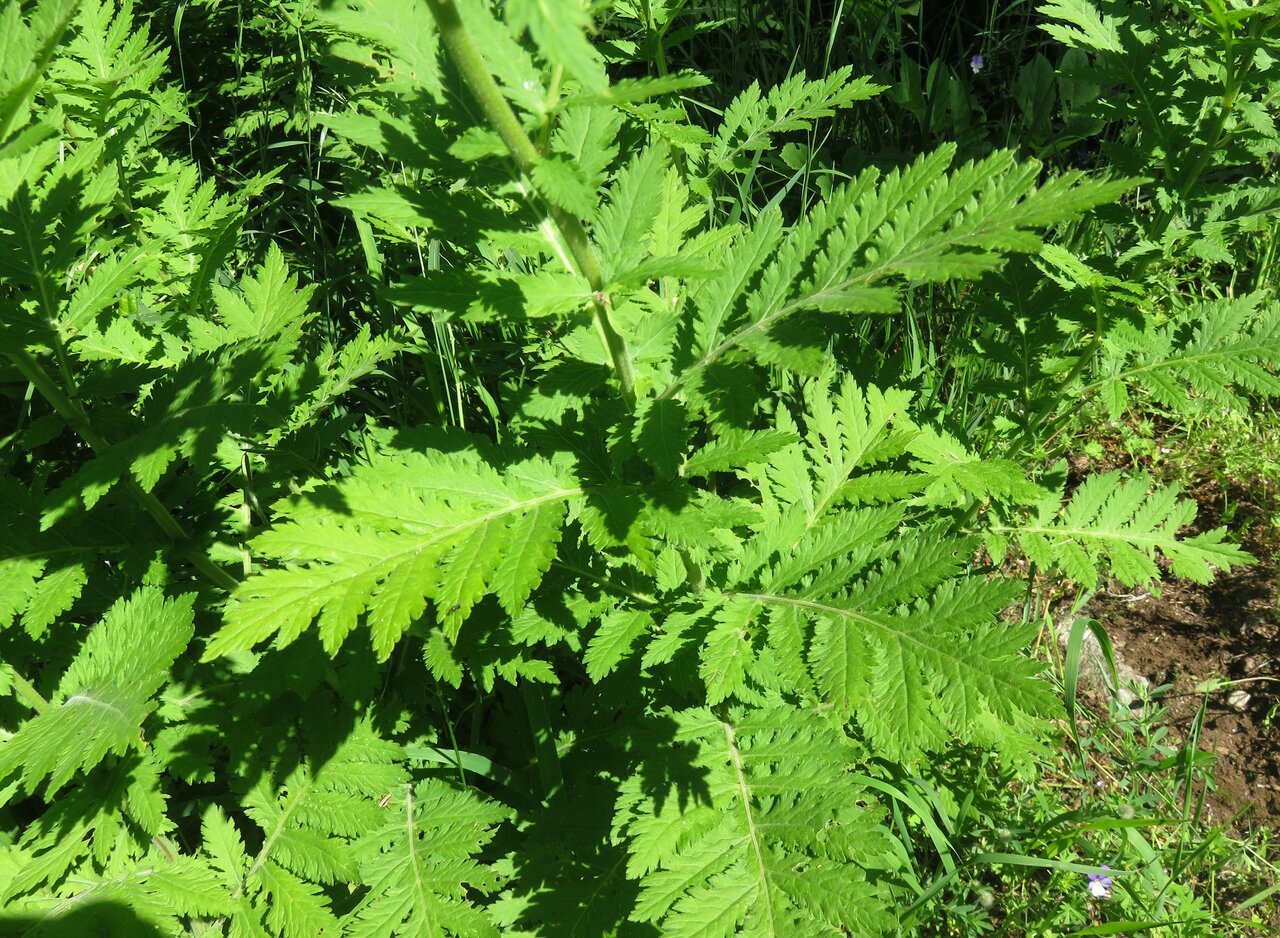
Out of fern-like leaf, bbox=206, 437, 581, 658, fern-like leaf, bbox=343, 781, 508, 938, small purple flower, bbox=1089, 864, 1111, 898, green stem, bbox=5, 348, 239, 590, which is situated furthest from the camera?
small purple flower, bbox=1089, 864, 1111, 898

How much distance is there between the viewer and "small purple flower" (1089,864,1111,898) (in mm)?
2428

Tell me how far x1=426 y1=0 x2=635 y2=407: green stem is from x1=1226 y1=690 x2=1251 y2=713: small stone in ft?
8.18

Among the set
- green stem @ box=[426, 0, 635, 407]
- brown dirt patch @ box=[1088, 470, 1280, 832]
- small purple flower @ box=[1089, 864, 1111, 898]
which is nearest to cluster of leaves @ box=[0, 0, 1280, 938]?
green stem @ box=[426, 0, 635, 407]

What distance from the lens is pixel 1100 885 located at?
8.07 ft

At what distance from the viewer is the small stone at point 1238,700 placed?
2939 millimetres

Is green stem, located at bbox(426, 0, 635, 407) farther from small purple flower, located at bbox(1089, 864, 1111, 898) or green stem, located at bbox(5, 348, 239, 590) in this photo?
small purple flower, located at bbox(1089, 864, 1111, 898)

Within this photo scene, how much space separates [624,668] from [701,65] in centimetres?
372

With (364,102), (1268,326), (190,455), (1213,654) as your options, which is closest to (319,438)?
(190,455)

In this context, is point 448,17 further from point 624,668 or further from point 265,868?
point 265,868

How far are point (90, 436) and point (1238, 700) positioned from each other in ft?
11.2

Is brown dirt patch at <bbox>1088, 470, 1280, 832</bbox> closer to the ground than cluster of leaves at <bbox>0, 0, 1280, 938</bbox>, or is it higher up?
closer to the ground

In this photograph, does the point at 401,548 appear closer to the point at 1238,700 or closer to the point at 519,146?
the point at 519,146

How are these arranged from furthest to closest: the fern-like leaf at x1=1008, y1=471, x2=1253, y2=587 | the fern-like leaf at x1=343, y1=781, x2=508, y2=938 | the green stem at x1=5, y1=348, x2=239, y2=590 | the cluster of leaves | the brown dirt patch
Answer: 1. the brown dirt patch
2. the fern-like leaf at x1=1008, y1=471, x2=1253, y2=587
3. the fern-like leaf at x1=343, y1=781, x2=508, y2=938
4. the green stem at x1=5, y1=348, x2=239, y2=590
5. the cluster of leaves

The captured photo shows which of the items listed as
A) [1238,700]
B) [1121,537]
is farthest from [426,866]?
[1238,700]
